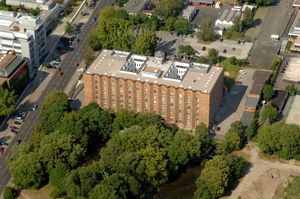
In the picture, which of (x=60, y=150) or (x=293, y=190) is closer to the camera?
(x=293, y=190)

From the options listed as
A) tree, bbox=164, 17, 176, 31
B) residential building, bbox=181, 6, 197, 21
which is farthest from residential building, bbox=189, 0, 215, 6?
tree, bbox=164, 17, 176, 31

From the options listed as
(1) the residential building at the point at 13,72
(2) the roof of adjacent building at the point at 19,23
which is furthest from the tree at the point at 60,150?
(2) the roof of adjacent building at the point at 19,23

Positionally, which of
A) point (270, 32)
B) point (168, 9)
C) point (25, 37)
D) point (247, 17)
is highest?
point (25, 37)

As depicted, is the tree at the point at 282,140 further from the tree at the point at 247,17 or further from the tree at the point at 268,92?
the tree at the point at 247,17

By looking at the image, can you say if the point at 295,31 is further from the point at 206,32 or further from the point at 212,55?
the point at 212,55

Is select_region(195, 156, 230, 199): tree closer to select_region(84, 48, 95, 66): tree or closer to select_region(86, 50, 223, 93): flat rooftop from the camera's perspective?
select_region(86, 50, 223, 93): flat rooftop

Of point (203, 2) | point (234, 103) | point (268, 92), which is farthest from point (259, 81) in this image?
point (203, 2)

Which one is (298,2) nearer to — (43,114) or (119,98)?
(119,98)
